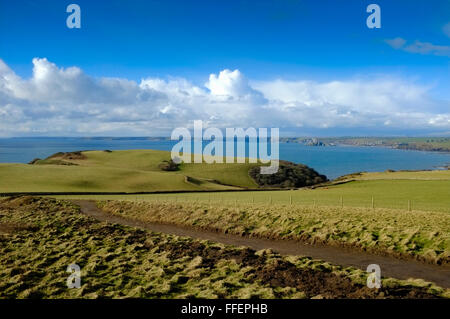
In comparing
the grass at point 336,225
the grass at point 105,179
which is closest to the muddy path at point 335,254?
Answer: the grass at point 336,225

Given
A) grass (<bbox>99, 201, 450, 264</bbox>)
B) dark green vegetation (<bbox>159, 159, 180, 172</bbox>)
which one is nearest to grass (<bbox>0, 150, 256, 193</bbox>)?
dark green vegetation (<bbox>159, 159, 180, 172</bbox>)

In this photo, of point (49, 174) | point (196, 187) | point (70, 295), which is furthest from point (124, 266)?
point (49, 174)

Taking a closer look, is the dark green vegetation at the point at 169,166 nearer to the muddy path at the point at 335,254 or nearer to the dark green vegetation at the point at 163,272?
the muddy path at the point at 335,254

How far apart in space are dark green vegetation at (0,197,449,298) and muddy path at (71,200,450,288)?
1799 millimetres

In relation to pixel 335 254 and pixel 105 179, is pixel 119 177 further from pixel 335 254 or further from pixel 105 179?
pixel 335 254

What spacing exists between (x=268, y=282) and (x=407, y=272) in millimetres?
6989

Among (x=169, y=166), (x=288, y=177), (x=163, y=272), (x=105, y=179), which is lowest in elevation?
(x=288, y=177)

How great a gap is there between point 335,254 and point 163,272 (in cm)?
987

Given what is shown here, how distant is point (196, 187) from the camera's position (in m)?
70.2

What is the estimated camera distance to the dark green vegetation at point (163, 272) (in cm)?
1212

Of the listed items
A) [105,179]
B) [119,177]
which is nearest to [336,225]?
[105,179]

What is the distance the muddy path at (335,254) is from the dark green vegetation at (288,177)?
6974 centimetres

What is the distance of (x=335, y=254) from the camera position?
18.5 meters
